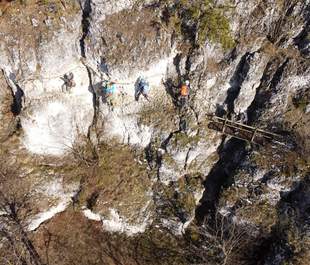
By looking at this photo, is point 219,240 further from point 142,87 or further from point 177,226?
point 142,87

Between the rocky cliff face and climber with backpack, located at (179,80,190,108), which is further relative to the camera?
climber with backpack, located at (179,80,190,108)

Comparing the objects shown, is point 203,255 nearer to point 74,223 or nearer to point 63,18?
point 74,223

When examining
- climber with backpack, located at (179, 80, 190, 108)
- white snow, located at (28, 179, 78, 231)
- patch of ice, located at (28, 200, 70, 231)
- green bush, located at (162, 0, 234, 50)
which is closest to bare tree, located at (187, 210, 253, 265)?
climber with backpack, located at (179, 80, 190, 108)

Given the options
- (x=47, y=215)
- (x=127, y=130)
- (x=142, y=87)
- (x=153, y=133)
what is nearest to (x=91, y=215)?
(x=47, y=215)

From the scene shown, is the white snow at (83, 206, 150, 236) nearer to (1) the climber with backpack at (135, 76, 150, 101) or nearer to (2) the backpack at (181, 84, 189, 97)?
(1) the climber with backpack at (135, 76, 150, 101)

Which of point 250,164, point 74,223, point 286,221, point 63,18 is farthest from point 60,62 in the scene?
point 286,221

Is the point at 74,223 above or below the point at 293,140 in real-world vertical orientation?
below
